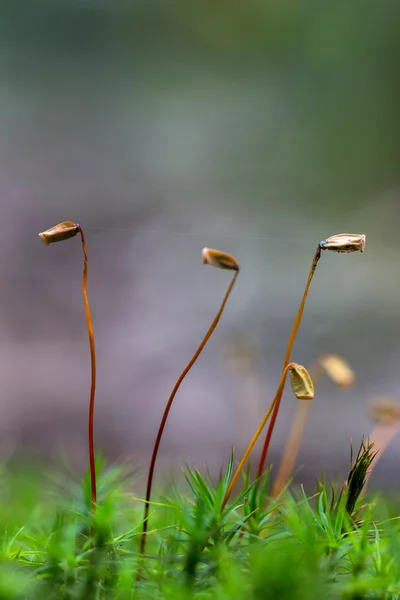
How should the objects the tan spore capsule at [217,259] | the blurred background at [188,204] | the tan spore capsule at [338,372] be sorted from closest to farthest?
the tan spore capsule at [217,259]
the tan spore capsule at [338,372]
the blurred background at [188,204]

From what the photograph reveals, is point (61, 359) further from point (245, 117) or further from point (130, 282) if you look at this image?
point (245, 117)

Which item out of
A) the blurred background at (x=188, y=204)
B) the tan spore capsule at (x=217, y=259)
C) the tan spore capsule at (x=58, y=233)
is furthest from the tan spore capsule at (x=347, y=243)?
the blurred background at (x=188, y=204)

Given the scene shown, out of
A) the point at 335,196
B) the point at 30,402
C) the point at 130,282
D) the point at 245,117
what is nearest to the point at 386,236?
the point at 335,196

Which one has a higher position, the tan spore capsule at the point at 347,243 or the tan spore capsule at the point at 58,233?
the tan spore capsule at the point at 58,233

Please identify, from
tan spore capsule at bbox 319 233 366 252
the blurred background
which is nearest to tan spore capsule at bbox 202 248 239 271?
tan spore capsule at bbox 319 233 366 252

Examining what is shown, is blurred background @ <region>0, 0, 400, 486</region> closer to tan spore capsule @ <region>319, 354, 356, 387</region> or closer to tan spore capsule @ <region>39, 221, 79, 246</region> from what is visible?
tan spore capsule @ <region>319, 354, 356, 387</region>

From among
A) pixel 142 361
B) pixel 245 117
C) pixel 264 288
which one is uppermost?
pixel 245 117

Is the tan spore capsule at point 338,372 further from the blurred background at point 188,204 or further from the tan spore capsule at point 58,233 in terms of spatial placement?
the blurred background at point 188,204
